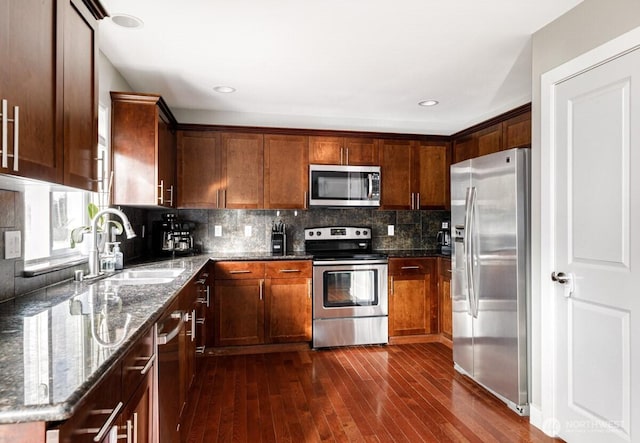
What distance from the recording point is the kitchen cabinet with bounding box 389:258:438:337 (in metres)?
3.90

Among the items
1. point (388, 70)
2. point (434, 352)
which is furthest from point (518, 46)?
point (434, 352)

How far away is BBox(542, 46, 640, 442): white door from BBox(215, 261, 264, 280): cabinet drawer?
2409 millimetres

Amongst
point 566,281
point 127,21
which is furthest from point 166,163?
point 566,281

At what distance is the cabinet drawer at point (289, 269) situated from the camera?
3.64m

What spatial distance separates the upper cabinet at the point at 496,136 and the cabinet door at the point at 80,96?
10.1 feet

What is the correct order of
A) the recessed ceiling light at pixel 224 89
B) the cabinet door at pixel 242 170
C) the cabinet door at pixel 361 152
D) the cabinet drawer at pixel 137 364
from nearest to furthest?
the cabinet drawer at pixel 137 364, the recessed ceiling light at pixel 224 89, the cabinet door at pixel 242 170, the cabinet door at pixel 361 152

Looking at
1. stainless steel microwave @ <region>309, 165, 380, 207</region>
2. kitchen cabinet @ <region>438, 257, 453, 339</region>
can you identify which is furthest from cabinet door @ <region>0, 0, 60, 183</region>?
kitchen cabinet @ <region>438, 257, 453, 339</region>

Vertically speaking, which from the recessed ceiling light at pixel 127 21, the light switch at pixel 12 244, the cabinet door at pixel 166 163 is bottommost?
the light switch at pixel 12 244

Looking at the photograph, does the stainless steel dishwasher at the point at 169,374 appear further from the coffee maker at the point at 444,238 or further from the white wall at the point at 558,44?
the coffee maker at the point at 444,238

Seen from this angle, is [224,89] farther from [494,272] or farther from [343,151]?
[494,272]

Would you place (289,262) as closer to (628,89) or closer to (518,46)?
(518,46)

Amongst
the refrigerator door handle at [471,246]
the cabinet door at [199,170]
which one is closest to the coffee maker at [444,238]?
the refrigerator door handle at [471,246]

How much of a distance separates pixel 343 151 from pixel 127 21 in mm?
2328

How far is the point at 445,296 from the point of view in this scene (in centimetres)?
388
